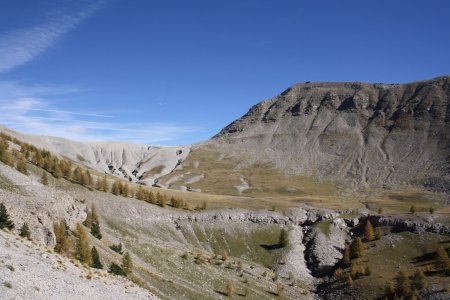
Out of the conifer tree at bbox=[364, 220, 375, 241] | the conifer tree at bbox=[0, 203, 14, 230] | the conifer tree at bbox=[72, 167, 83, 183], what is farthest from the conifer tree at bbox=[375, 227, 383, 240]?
the conifer tree at bbox=[0, 203, 14, 230]

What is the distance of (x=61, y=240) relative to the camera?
157ft

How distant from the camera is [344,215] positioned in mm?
133000

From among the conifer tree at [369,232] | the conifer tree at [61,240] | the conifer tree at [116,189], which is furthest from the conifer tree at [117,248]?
the conifer tree at [369,232]

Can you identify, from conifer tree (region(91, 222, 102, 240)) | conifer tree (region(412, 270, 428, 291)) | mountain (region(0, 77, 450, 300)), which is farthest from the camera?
conifer tree (region(412, 270, 428, 291))

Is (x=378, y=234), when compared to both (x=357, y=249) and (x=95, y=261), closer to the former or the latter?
(x=357, y=249)

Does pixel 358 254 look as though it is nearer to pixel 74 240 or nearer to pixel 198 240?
pixel 198 240

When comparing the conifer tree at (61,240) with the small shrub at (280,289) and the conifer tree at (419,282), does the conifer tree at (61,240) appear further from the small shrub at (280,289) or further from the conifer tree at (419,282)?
the conifer tree at (419,282)

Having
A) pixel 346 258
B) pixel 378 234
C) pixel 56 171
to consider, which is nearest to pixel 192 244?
pixel 346 258

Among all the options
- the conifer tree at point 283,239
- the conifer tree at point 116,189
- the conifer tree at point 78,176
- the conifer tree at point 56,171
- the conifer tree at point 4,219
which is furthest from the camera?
the conifer tree at point 116,189

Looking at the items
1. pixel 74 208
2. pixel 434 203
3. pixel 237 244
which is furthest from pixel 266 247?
pixel 434 203

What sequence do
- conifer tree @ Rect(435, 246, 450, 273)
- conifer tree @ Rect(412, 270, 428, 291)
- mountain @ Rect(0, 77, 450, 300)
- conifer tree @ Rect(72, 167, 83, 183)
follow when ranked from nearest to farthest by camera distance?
mountain @ Rect(0, 77, 450, 300), conifer tree @ Rect(412, 270, 428, 291), conifer tree @ Rect(435, 246, 450, 273), conifer tree @ Rect(72, 167, 83, 183)

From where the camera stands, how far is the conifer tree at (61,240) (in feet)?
152

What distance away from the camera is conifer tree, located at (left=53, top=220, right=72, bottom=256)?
4622 centimetres

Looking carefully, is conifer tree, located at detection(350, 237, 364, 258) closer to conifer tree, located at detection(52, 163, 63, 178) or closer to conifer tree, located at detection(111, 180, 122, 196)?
conifer tree, located at detection(111, 180, 122, 196)
